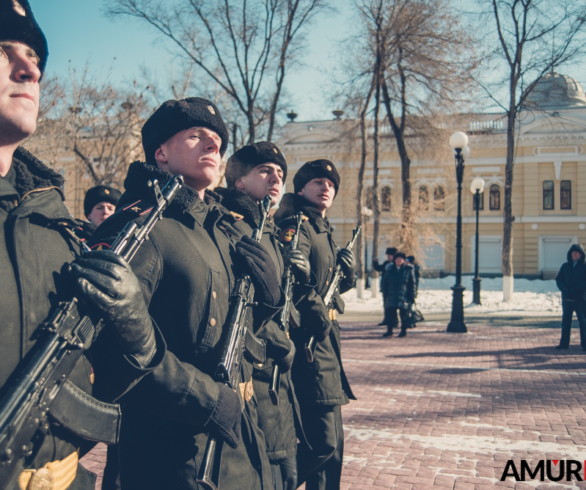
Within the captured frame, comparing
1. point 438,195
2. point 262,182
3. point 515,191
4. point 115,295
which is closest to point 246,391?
point 115,295

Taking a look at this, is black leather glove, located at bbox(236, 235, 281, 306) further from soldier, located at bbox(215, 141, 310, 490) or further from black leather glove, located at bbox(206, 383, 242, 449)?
black leather glove, located at bbox(206, 383, 242, 449)

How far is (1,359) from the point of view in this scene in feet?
4.34

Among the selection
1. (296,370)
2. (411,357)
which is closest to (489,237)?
(411,357)

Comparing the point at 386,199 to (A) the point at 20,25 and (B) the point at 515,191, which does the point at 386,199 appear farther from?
(A) the point at 20,25

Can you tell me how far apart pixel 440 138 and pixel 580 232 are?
16922 mm

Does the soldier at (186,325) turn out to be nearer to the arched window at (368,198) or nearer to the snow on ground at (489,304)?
the snow on ground at (489,304)

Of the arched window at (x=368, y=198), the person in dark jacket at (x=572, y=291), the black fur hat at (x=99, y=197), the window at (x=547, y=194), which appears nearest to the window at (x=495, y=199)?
the window at (x=547, y=194)

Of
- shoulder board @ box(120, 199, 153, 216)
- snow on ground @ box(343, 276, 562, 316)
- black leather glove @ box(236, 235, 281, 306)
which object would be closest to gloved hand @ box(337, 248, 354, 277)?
black leather glove @ box(236, 235, 281, 306)

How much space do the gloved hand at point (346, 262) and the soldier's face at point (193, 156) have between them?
2.21 m

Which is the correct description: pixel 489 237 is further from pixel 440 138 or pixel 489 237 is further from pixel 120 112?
pixel 120 112

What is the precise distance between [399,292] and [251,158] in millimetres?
9658

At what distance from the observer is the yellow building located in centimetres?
3384

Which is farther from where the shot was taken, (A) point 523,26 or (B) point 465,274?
(B) point 465,274

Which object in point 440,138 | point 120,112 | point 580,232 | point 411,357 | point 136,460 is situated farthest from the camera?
point 580,232
